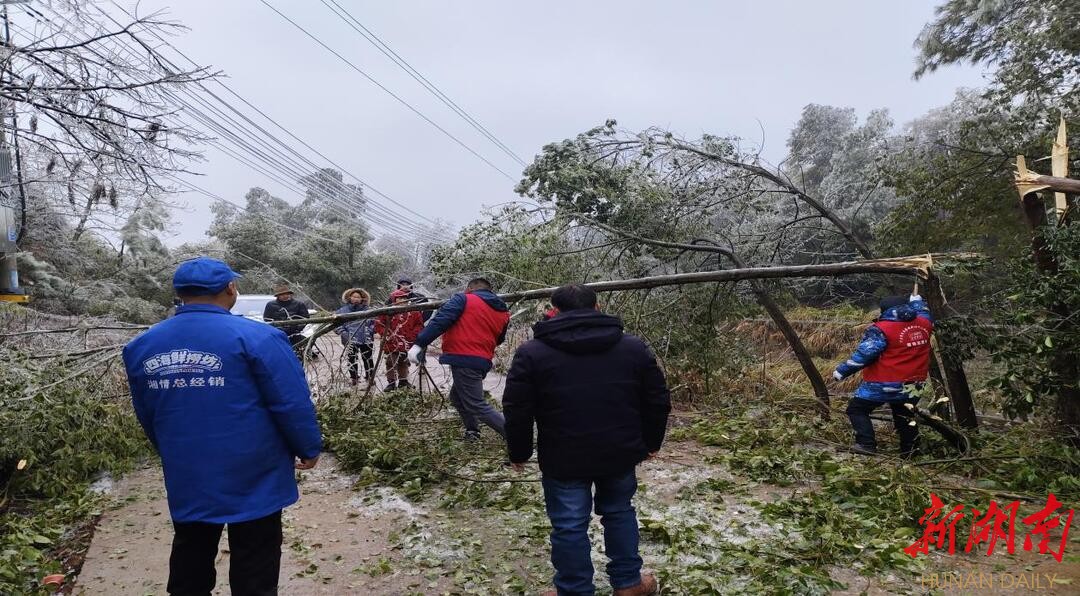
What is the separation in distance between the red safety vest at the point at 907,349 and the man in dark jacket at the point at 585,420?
8.99 ft

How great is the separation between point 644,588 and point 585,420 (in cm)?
79

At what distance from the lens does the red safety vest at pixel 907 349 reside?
4672 mm

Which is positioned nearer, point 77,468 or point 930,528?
point 930,528

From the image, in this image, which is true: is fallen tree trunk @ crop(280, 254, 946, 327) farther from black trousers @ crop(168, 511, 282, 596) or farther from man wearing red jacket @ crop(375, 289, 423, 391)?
black trousers @ crop(168, 511, 282, 596)

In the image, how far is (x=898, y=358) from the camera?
4.69 metres

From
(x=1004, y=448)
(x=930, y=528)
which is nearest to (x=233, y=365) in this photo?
(x=930, y=528)

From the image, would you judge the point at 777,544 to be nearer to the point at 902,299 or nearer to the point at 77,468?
the point at 902,299

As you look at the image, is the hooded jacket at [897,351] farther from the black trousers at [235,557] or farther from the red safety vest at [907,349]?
the black trousers at [235,557]

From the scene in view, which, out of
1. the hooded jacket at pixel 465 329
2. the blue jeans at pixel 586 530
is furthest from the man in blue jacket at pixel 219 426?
the hooded jacket at pixel 465 329

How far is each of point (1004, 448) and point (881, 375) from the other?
0.87m

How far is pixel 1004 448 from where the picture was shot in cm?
449

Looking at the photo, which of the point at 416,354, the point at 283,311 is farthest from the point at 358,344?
the point at 283,311

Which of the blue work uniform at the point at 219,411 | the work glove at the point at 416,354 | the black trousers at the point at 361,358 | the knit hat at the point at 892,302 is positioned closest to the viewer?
the blue work uniform at the point at 219,411

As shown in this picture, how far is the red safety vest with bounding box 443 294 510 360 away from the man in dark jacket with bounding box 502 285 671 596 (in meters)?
2.26
